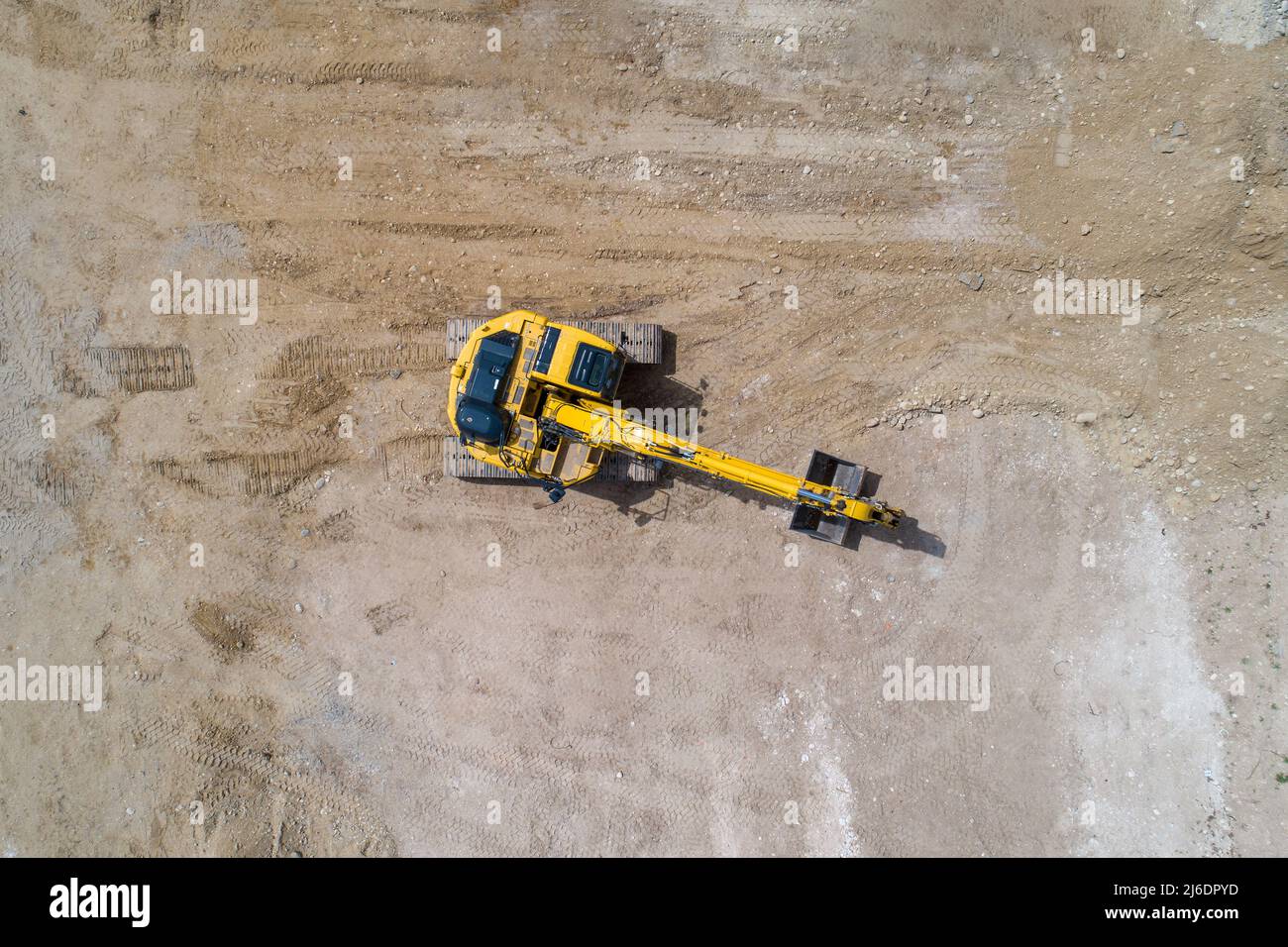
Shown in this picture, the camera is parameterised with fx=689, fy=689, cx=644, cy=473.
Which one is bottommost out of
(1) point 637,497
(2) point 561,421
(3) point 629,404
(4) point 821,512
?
(4) point 821,512

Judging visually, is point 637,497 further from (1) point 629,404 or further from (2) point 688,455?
(2) point 688,455

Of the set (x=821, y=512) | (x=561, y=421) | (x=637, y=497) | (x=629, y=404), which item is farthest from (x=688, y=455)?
(x=821, y=512)

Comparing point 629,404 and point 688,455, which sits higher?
point 629,404

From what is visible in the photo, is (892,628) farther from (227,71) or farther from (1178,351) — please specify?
(227,71)

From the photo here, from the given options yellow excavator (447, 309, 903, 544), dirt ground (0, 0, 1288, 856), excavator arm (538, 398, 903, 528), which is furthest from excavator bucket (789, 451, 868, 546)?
dirt ground (0, 0, 1288, 856)

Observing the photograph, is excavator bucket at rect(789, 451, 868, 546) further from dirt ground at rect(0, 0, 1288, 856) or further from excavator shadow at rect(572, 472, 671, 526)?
excavator shadow at rect(572, 472, 671, 526)

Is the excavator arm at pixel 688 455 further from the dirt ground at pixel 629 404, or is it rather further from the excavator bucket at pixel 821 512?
the dirt ground at pixel 629 404

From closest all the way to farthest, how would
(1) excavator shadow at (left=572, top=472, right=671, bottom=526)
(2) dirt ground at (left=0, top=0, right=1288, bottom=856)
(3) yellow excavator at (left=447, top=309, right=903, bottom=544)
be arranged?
(3) yellow excavator at (left=447, top=309, right=903, bottom=544) → (2) dirt ground at (left=0, top=0, right=1288, bottom=856) → (1) excavator shadow at (left=572, top=472, right=671, bottom=526)
